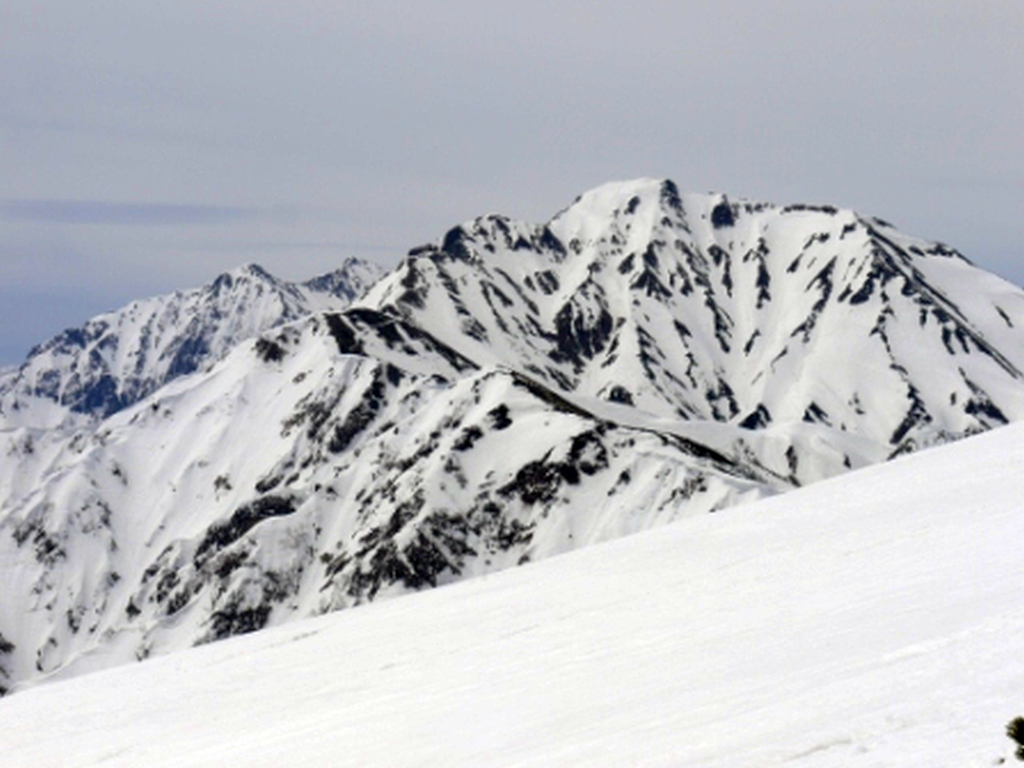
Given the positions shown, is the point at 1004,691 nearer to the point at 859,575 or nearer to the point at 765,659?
the point at 765,659

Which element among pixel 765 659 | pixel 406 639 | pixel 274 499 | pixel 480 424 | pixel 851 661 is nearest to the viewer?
pixel 851 661

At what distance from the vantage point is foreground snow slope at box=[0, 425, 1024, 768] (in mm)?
14195

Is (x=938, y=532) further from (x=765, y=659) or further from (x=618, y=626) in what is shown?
(x=765, y=659)

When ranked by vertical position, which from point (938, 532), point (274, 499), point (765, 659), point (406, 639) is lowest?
point (274, 499)

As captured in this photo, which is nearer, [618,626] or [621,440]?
[618,626]

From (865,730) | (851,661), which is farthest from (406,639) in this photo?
(865,730)

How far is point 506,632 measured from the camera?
1174 inches

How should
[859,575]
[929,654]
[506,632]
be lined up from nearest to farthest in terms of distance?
[929,654] → [859,575] → [506,632]

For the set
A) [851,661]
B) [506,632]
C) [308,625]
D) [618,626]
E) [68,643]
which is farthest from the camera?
[68,643]

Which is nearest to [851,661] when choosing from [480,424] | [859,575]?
[859,575]

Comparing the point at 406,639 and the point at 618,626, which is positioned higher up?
the point at 618,626

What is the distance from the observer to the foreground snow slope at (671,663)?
14.2m

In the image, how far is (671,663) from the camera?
2100cm

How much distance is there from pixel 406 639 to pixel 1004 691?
22481mm
